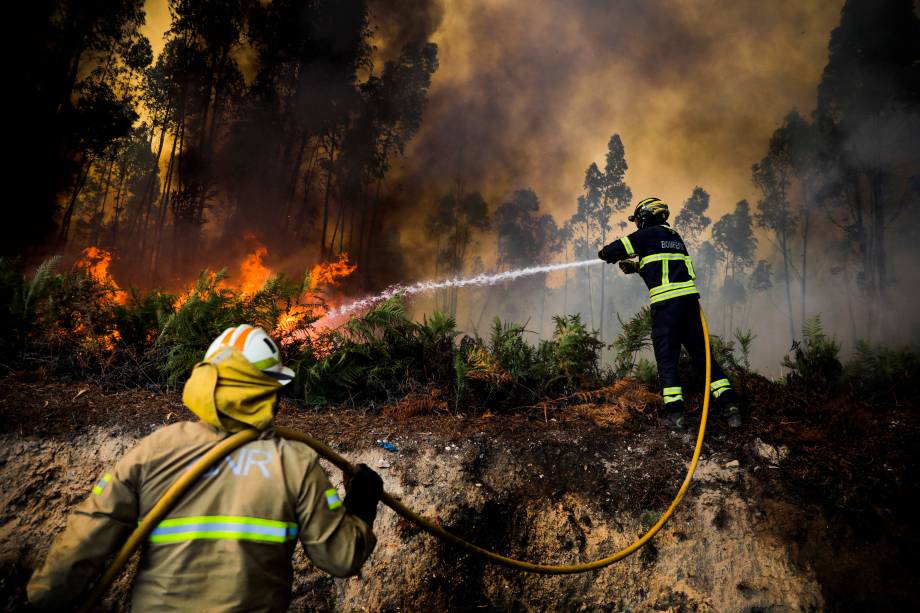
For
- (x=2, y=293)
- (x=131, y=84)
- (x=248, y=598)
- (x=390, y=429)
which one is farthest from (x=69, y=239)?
(x=248, y=598)

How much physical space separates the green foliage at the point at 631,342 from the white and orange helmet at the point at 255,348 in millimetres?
5851

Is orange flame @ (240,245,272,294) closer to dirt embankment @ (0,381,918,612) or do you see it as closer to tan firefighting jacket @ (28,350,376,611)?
dirt embankment @ (0,381,918,612)

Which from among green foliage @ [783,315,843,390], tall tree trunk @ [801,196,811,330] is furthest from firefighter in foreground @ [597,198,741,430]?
tall tree trunk @ [801,196,811,330]

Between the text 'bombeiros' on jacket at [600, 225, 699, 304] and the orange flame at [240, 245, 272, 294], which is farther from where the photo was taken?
the orange flame at [240, 245, 272, 294]

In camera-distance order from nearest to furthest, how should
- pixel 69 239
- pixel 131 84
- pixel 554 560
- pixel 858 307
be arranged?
pixel 554 560 < pixel 69 239 < pixel 131 84 < pixel 858 307

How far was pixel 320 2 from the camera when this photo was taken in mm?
19828

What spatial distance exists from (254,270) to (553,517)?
51.9 ft

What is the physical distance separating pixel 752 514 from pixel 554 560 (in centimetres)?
197

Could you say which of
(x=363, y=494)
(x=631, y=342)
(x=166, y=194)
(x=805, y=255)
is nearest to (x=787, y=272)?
(x=805, y=255)

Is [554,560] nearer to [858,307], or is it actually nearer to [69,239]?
[69,239]

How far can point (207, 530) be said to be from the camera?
1.78 metres

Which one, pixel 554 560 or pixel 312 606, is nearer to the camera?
pixel 312 606

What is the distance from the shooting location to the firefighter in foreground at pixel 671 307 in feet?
16.3

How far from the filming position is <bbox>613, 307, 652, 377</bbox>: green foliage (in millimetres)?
6852
